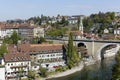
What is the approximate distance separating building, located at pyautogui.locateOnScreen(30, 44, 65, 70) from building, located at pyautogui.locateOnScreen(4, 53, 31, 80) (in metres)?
3.39

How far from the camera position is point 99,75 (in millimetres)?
38938

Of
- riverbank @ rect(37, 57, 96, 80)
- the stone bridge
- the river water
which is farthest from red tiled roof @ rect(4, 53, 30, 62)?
the stone bridge

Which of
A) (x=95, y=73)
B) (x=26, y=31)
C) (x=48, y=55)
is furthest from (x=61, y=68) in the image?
(x=26, y=31)

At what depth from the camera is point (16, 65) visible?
37.0 meters

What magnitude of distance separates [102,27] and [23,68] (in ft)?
154

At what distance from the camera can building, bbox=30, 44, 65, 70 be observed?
41.5 metres

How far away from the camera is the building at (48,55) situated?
41500 millimetres

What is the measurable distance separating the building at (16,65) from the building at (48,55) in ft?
11.1

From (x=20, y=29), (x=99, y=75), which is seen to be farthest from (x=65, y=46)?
(x=20, y=29)

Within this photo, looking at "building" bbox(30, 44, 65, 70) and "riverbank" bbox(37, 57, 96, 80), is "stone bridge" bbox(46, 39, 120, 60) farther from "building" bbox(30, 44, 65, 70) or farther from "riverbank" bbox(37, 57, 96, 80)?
"building" bbox(30, 44, 65, 70)

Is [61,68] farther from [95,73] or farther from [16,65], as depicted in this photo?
[16,65]

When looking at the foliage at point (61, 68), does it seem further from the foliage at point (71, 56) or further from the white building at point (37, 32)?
the white building at point (37, 32)

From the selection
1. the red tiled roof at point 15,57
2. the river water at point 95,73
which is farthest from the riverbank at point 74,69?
the red tiled roof at point 15,57

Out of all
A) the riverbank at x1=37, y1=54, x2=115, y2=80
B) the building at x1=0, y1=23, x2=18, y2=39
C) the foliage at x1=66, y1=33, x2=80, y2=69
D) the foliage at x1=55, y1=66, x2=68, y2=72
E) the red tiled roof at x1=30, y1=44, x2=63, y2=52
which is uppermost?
the building at x1=0, y1=23, x2=18, y2=39
